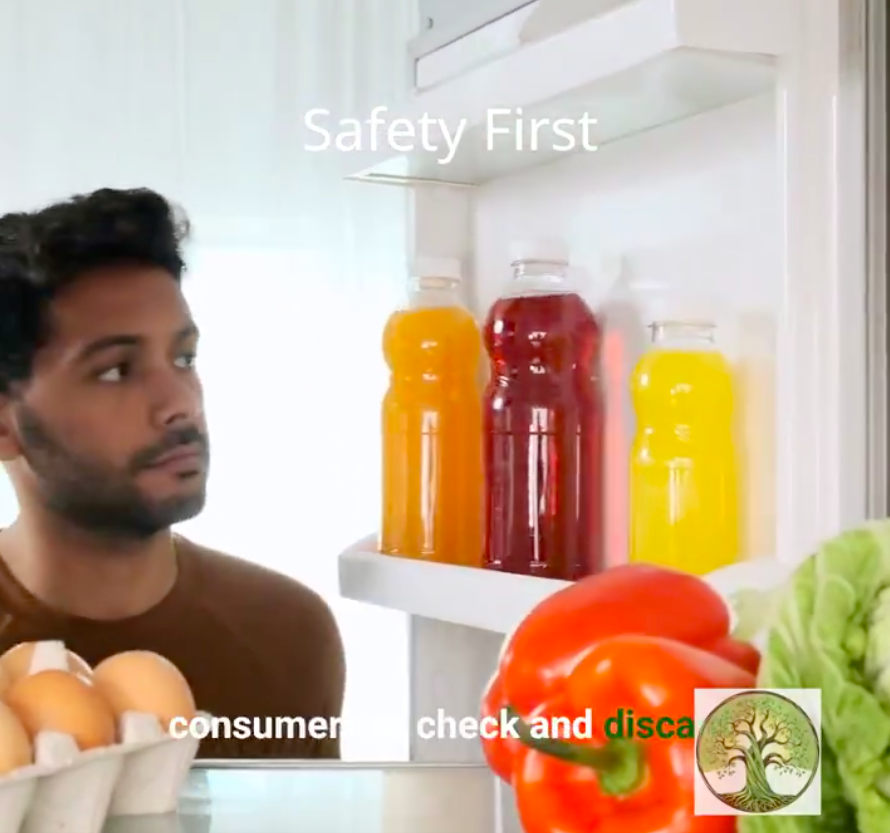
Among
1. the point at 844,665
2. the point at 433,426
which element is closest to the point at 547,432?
the point at 433,426

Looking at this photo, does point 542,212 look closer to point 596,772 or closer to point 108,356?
point 108,356

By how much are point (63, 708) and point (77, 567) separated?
191mm

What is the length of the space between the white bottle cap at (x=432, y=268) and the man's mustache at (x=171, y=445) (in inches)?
7.4

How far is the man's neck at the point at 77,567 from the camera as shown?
2.70 feet

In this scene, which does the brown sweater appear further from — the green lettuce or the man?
the green lettuce

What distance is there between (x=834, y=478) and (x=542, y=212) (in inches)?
12.7

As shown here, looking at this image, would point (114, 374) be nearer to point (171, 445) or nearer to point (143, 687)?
point (171, 445)

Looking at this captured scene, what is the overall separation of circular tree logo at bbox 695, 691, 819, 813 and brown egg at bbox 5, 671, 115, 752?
1.04 ft

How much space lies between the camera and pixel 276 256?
850 mm

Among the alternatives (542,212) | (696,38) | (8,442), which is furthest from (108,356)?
(696,38)

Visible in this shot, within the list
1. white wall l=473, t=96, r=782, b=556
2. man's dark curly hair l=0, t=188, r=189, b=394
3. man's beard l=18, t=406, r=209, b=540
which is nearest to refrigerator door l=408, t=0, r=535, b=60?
white wall l=473, t=96, r=782, b=556

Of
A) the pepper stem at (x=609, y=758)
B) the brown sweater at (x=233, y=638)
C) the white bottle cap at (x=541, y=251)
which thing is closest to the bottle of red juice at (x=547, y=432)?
the white bottle cap at (x=541, y=251)

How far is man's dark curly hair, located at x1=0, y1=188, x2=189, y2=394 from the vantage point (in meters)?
0.81

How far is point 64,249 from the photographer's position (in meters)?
0.82
